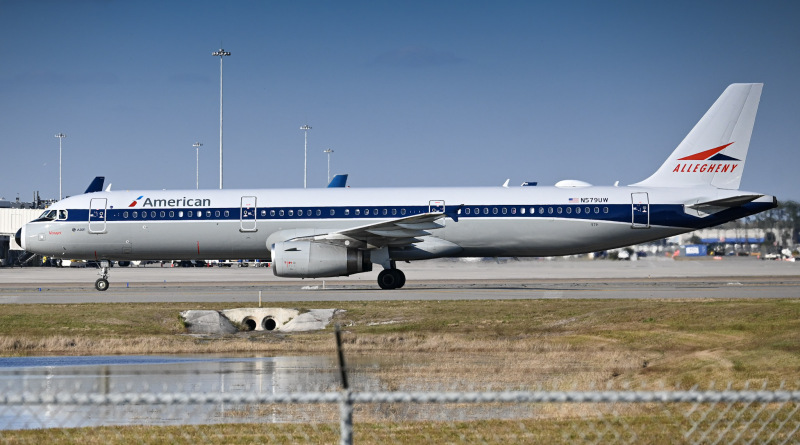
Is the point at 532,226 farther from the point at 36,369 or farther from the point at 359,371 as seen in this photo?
the point at 36,369

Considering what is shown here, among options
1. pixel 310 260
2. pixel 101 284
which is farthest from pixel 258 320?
pixel 101 284

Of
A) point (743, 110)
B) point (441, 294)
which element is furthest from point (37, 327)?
point (743, 110)

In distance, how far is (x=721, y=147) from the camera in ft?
118

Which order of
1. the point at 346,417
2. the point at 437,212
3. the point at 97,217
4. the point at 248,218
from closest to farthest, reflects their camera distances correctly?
the point at 346,417 → the point at 437,212 → the point at 248,218 → the point at 97,217

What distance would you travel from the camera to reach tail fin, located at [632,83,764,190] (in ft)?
118

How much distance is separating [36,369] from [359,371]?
658 cm

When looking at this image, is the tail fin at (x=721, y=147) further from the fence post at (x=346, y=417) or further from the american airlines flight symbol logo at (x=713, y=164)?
the fence post at (x=346, y=417)

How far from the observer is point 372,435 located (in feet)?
32.9

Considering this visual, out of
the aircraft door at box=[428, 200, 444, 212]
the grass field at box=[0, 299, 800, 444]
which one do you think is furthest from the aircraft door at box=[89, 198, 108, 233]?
the aircraft door at box=[428, 200, 444, 212]

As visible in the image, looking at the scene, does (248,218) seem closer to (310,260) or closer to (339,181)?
(310,260)

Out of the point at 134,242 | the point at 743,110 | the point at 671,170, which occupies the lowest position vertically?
the point at 134,242

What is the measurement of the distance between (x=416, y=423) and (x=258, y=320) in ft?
54.4

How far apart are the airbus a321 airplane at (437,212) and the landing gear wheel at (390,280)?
41 mm

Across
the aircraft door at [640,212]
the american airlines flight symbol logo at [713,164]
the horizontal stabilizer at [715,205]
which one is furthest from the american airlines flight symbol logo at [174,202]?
the american airlines flight symbol logo at [713,164]
